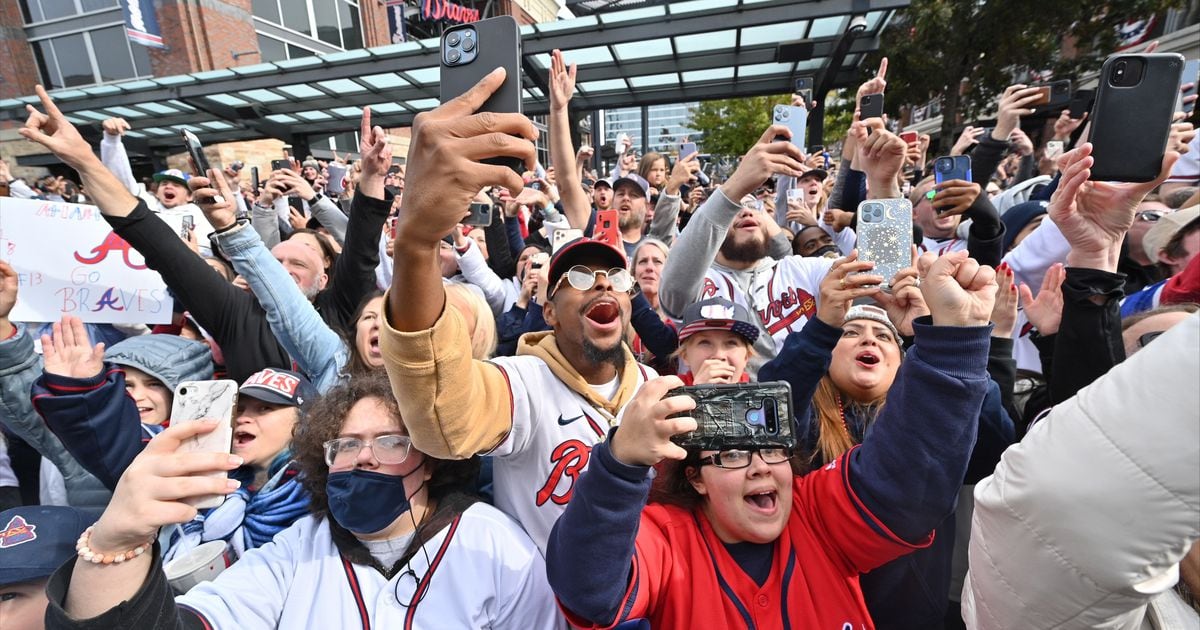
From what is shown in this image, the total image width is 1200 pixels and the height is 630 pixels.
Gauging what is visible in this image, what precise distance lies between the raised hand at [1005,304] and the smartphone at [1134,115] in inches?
17.5

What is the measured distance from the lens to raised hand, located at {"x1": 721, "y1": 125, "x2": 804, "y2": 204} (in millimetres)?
2350

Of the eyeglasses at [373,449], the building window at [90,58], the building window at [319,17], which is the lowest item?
the eyeglasses at [373,449]

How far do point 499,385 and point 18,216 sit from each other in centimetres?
377

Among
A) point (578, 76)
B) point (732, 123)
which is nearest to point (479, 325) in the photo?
point (578, 76)

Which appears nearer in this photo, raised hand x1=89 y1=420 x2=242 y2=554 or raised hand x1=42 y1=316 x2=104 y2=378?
raised hand x1=89 y1=420 x2=242 y2=554

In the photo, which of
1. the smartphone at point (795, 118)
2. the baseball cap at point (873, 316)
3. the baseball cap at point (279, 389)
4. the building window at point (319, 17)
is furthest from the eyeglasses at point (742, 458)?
the building window at point (319, 17)

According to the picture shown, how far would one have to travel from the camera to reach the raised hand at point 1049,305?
7.24 feet

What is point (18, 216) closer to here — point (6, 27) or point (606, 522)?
point (606, 522)

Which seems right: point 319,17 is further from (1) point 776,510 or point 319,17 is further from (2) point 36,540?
(1) point 776,510

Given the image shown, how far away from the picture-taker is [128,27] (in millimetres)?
14562

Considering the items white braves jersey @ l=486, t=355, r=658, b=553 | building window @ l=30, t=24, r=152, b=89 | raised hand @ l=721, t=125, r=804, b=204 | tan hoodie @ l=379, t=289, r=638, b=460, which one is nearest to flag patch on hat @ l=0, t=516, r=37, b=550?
tan hoodie @ l=379, t=289, r=638, b=460

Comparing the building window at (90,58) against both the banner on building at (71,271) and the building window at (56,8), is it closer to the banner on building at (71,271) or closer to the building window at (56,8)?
the building window at (56,8)

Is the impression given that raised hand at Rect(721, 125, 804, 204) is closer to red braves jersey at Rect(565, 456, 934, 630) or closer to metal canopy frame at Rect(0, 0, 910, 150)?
red braves jersey at Rect(565, 456, 934, 630)

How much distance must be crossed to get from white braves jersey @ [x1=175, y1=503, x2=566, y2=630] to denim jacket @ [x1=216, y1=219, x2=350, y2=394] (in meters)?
0.83
